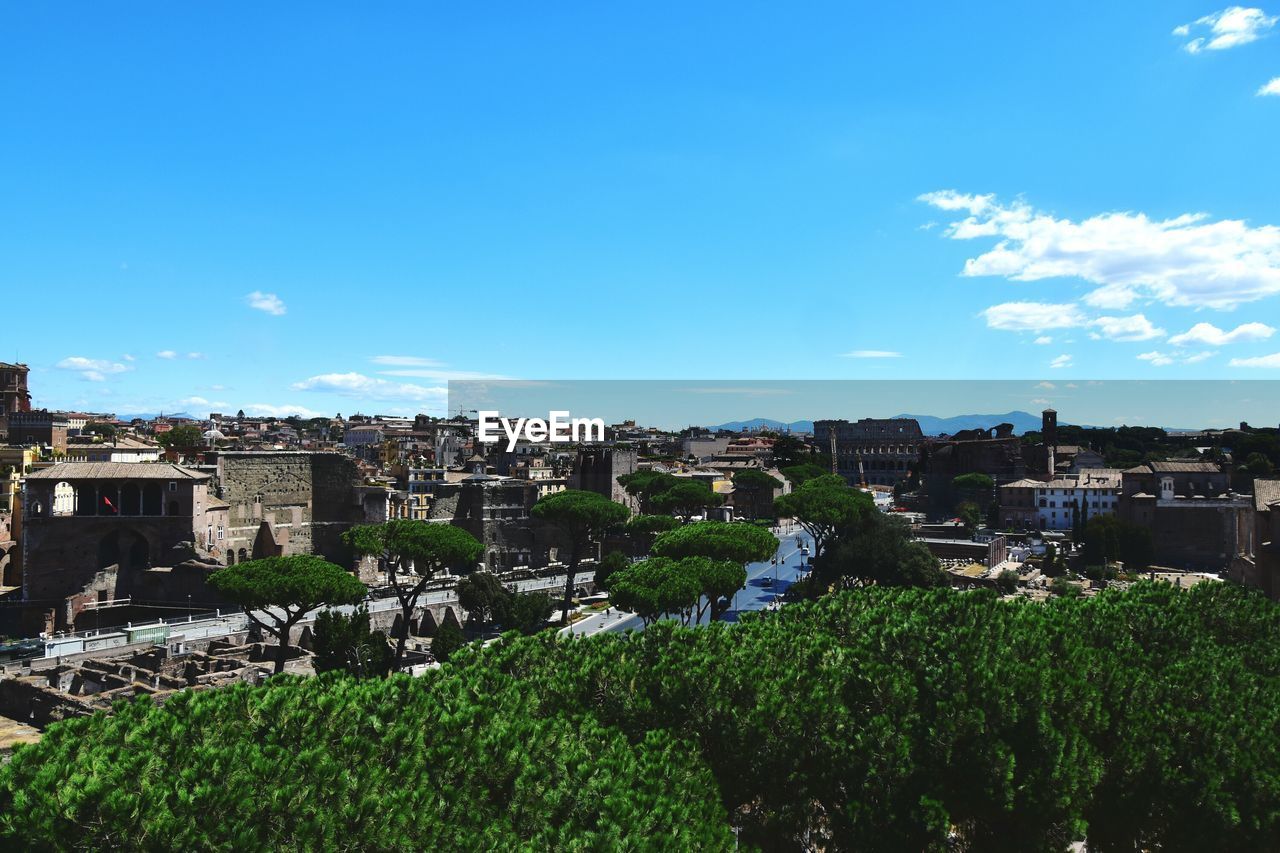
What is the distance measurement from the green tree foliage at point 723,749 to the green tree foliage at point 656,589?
41.2ft

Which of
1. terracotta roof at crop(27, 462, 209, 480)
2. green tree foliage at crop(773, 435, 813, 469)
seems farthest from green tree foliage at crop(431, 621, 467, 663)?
green tree foliage at crop(773, 435, 813, 469)

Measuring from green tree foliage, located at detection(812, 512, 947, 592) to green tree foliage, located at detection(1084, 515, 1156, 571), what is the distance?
723 inches

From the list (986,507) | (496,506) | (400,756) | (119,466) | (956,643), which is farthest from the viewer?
(986,507)

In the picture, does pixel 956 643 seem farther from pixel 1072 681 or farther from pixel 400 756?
pixel 400 756

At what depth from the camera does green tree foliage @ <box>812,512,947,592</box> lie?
145 feet

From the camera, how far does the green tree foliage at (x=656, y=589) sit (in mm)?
28438

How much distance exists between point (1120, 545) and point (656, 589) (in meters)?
44.1

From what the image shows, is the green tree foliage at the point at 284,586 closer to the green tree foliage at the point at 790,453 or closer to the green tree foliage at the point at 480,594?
the green tree foliage at the point at 480,594

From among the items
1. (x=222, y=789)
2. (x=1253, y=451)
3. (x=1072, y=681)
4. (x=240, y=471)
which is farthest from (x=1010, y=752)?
(x=1253, y=451)

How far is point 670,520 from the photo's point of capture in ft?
184

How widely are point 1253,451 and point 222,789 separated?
111m

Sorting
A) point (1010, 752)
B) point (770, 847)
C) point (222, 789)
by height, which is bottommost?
point (770, 847)

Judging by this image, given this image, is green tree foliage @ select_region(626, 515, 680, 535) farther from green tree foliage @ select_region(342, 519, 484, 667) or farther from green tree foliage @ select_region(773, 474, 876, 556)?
green tree foliage @ select_region(342, 519, 484, 667)

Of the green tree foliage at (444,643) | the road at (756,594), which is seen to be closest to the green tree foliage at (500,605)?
the road at (756,594)
